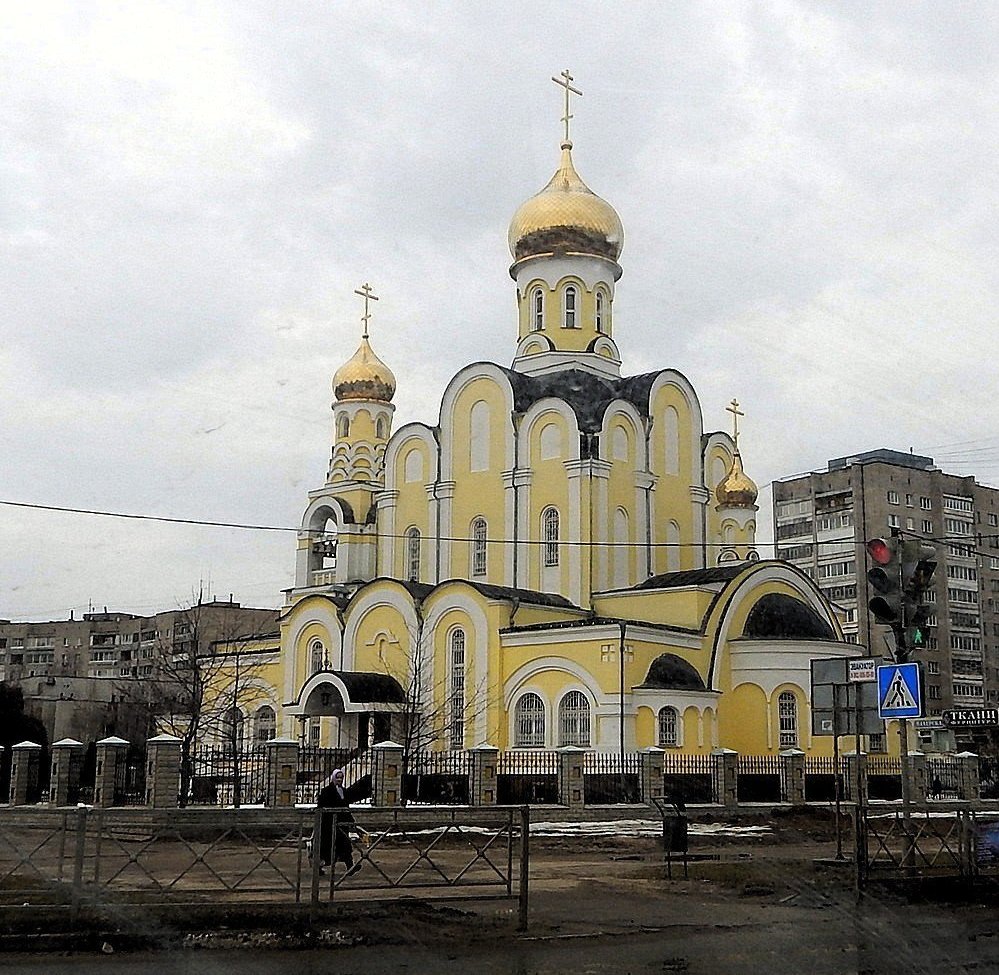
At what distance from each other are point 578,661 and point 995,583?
1864 inches

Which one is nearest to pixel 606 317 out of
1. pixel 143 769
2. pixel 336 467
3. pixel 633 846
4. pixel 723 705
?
pixel 336 467

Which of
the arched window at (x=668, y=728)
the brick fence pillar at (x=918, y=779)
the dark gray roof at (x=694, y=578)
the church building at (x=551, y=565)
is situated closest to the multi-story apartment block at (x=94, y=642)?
the church building at (x=551, y=565)

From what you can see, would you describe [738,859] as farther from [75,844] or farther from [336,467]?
[336,467]

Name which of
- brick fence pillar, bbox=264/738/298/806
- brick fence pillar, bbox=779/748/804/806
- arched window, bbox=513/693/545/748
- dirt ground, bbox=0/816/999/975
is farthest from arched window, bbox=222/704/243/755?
dirt ground, bbox=0/816/999/975

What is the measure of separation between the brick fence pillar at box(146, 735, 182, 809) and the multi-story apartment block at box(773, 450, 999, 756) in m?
49.7

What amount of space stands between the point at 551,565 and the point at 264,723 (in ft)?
35.2

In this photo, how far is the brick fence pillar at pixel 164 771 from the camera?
25500 mm

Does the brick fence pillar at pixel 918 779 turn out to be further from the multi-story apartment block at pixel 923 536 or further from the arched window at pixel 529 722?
the multi-story apartment block at pixel 923 536

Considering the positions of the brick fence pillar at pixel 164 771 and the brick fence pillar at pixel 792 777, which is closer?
the brick fence pillar at pixel 164 771

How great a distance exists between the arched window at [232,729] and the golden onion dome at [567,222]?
17620mm

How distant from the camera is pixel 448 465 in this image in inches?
1671

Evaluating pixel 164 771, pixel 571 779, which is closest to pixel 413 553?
pixel 571 779

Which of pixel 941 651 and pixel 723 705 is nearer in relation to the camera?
pixel 723 705

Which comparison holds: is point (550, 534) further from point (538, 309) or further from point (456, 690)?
point (538, 309)
